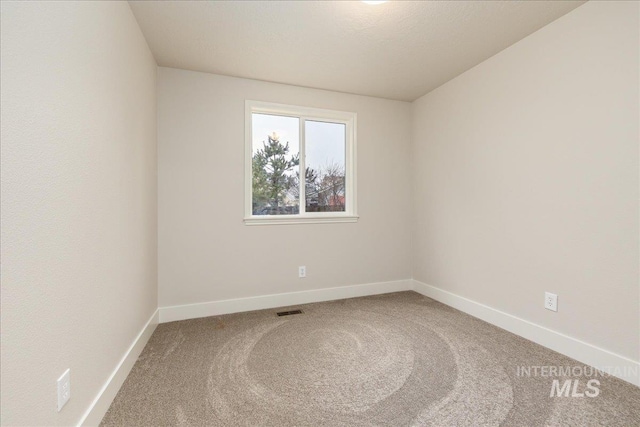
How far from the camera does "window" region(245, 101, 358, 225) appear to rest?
3170 millimetres

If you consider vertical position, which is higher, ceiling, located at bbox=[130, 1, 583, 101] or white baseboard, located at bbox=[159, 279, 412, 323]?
ceiling, located at bbox=[130, 1, 583, 101]

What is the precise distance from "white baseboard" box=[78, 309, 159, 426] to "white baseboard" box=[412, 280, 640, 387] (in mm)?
2910

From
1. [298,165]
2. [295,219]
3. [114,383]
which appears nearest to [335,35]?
[298,165]

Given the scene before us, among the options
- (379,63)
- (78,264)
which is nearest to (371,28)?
(379,63)

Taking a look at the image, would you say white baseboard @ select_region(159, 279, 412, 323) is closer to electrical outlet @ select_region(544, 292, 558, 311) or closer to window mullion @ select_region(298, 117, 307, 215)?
window mullion @ select_region(298, 117, 307, 215)

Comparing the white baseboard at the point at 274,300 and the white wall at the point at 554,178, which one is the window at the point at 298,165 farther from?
the white wall at the point at 554,178

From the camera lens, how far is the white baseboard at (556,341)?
1779mm

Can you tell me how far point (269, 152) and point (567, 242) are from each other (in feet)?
9.06

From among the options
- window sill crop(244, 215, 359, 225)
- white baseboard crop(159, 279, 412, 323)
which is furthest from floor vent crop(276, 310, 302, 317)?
window sill crop(244, 215, 359, 225)

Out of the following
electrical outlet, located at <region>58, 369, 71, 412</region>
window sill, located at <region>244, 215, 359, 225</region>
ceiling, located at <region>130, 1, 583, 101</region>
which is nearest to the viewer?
electrical outlet, located at <region>58, 369, 71, 412</region>

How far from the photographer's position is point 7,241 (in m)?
0.88

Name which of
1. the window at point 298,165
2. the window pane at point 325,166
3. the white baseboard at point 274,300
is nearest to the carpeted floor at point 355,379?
the white baseboard at point 274,300

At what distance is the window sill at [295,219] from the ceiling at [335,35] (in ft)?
4.82

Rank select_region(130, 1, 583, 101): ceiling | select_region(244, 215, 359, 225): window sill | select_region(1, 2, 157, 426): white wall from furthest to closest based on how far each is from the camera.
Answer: select_region(244, 215, 359, 225): window sill
select_region(130, 1, 583, 101): ceiling
select_region(1, 2, 157, 426): white wall
